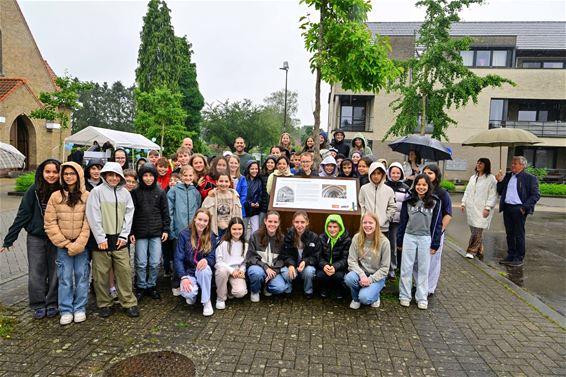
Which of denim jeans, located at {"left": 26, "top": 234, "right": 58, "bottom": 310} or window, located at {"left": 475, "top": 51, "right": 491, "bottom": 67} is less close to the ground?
window, located at {"left": 475, "top": 51, "right": 491, "bottom": 67}

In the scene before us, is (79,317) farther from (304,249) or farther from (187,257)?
(304,249)

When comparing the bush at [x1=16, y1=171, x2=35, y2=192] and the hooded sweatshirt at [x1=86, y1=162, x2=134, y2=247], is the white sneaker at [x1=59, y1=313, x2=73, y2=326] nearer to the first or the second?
the hooded sweatshirt at [x1=86, y1=162, x2=134, y2=247]

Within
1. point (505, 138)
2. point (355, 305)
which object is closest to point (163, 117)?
point (505, 138)

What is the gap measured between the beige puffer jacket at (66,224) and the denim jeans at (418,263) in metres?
4.14

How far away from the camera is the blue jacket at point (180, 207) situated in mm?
5621

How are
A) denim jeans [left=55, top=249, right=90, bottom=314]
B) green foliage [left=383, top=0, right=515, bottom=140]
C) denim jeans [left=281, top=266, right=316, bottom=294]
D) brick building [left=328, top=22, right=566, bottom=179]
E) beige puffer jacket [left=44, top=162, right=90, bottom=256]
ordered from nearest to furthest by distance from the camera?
beige puffer jacket [left=44, top=162, right=90, bottom=256], denim jeans [left=55, top=249, right=90, bottom=314], denim jeans [left=281, top=266, right=316, bottom=294], green foliage [left=383, top=0, right=515, bottom=140], brick building [left=328, top=22, right=566, bottom=179]

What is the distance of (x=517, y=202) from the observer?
24.8 feet

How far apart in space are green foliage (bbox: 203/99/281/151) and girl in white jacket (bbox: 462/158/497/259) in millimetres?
32957

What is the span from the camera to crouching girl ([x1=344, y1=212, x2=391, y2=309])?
16.6 feet


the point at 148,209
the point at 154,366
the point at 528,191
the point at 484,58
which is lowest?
the point at 154,366

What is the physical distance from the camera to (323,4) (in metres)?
7.54

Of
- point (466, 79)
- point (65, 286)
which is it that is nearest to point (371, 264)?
point (65, 286)

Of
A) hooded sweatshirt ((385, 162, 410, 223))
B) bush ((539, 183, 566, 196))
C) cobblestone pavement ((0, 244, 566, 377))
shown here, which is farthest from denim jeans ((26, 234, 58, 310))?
bush ((539, 183, 566, 196))

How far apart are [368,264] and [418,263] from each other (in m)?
Answer: 0.77
